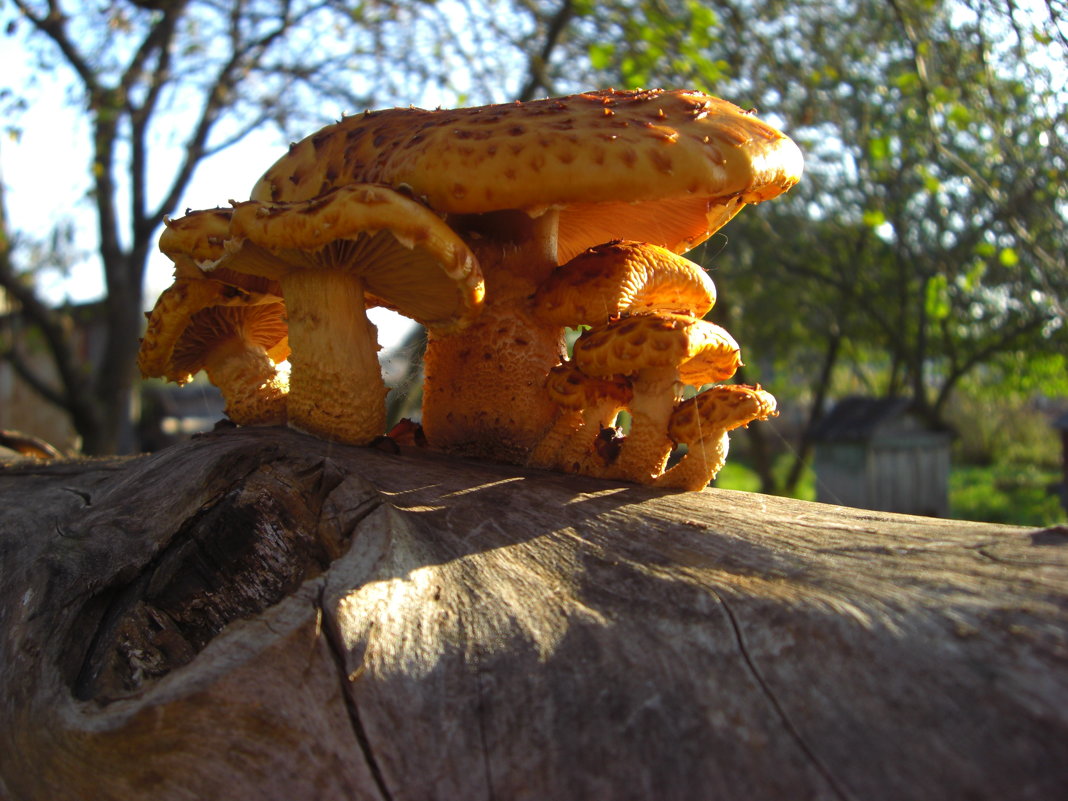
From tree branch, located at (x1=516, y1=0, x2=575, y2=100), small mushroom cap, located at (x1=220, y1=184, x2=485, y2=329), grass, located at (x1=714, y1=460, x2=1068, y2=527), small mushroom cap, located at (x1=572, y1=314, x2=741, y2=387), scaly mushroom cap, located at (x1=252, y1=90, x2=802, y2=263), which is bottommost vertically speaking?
grass, located at (x1=714, y1=460, x2=1068, y2=527)

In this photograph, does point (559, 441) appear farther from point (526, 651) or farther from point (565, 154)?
point (526, 651)

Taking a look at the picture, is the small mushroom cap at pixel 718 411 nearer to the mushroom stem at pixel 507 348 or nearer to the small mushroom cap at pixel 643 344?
the small mushroom cap at pixel 643 344

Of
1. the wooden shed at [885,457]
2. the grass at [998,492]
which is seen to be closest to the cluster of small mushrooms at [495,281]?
the grass at [998,492]

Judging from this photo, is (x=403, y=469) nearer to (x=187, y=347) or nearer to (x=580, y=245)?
(x=187, y=347)

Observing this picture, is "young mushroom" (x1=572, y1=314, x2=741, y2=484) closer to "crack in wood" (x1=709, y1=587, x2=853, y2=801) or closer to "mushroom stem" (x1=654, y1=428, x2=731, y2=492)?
"mushroom stem" (x1=654, y1=428, x2=731, y2=492)

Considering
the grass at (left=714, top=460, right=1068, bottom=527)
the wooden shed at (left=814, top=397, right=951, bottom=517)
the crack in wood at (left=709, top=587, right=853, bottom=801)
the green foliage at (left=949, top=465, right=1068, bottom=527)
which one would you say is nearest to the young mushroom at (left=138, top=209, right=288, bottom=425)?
the crack in wood at (left=709, top=587, right=853, bottom=801)

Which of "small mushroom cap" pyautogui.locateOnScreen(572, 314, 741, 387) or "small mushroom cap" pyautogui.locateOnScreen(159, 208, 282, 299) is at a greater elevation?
"small mushroom cap" pyautogui.locateOnScreen(159, 208, 282, 299)

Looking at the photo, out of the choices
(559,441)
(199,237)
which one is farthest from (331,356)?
(559,441)
